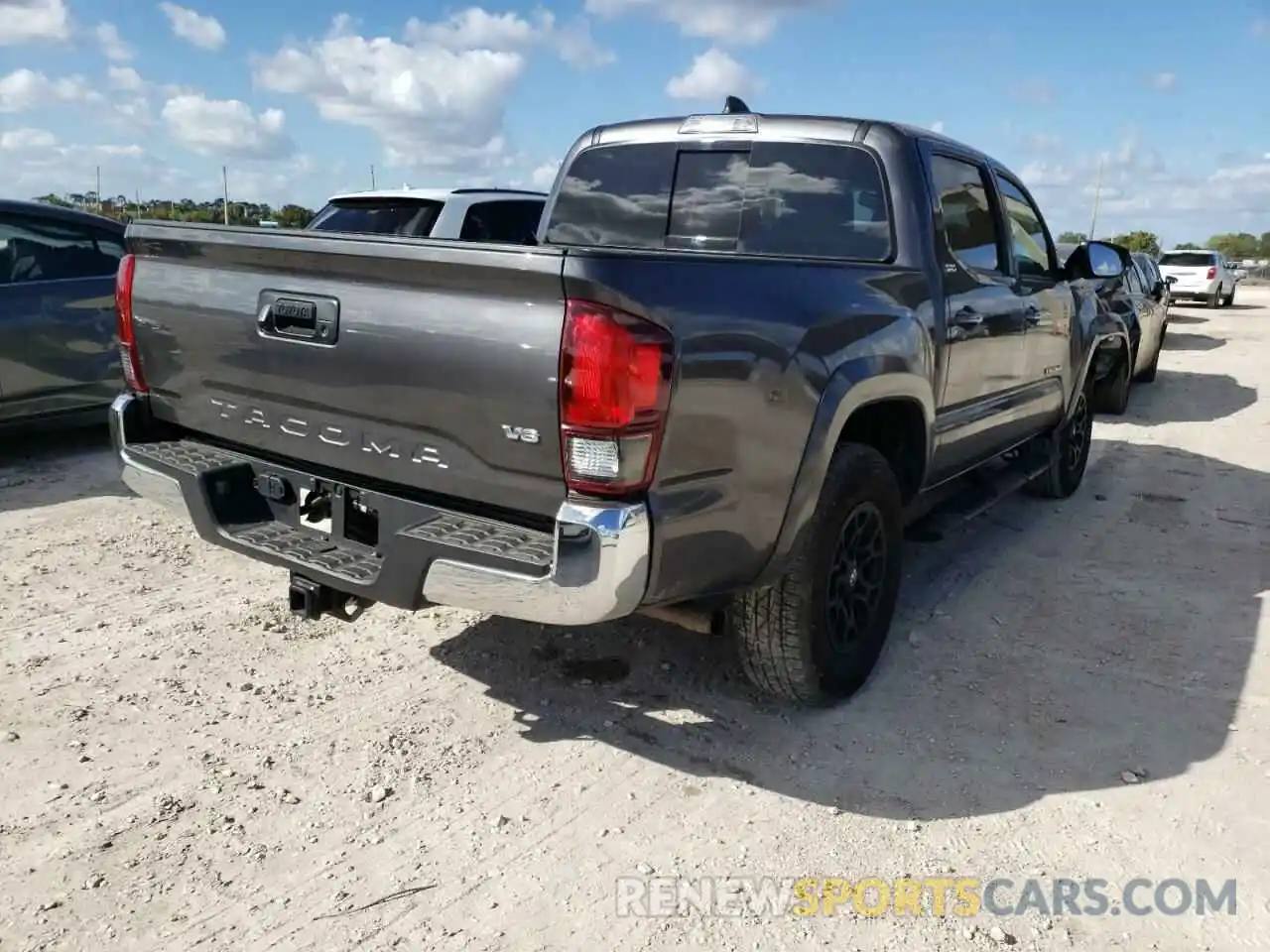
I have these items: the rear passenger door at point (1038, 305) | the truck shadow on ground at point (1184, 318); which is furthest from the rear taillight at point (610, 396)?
the truck shadow on ground at point (1184, 318)

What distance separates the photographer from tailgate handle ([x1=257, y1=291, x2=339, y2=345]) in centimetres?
288

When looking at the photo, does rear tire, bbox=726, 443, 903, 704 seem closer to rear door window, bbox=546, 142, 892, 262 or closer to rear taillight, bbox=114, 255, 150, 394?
rear door window, bbox=546, 142, 892, 262

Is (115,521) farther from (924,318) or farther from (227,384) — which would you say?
(924,318)

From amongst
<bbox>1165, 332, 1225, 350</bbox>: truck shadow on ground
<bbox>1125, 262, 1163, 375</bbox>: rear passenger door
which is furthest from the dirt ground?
<bbox>1165, 332, 1225, 350</bbox>: truck shadow on ground

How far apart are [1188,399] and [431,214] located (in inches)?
338

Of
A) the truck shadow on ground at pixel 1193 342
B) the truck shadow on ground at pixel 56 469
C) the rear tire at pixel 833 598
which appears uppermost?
the truck shadow on ground at pixel 1193 342

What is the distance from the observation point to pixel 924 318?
12.3 ft

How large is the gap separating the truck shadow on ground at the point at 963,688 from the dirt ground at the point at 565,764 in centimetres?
1

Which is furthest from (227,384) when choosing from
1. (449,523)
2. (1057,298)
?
(1057,298)

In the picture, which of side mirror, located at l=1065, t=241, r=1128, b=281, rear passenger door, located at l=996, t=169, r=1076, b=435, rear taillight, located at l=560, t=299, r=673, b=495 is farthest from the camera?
side mirror, located at l=1065, t=241, r=1128, b=281

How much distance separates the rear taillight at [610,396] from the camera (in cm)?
241

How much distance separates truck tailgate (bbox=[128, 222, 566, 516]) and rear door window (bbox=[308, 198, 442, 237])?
12.3 feet

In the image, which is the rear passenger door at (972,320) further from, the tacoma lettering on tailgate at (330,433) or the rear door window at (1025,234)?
the tacoma lettering on tailgate at (330,433)

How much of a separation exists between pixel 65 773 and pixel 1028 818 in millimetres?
2844
